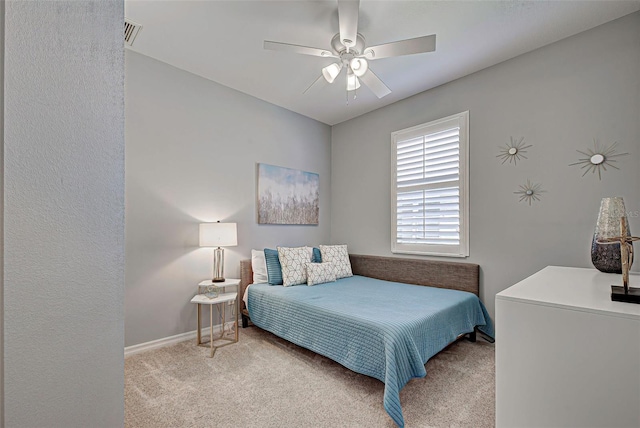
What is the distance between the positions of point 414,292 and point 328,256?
120 centimetres

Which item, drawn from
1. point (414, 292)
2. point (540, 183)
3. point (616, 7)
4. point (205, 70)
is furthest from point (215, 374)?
point (616, 7)

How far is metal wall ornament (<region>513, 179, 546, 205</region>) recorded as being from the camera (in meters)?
2.74

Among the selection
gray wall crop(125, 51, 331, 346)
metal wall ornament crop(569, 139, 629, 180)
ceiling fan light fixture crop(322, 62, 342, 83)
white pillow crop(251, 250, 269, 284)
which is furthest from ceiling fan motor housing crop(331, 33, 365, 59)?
white pillow crop(251, 250, 269, 284)

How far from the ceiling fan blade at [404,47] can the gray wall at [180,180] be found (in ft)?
6.22

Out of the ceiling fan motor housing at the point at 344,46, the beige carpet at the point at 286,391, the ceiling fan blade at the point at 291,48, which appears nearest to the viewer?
the beige carpet at the point at 286,391

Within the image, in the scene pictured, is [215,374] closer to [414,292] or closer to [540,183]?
[414,292]

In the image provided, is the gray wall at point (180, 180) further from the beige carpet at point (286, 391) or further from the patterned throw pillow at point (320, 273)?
the patterned throw pillow at point (320, 273)

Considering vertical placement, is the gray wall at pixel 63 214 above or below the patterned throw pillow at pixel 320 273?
above

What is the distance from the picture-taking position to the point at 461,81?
328 cm

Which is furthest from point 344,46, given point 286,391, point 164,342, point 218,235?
point 164,342

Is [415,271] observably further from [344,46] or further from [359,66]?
[344,46]

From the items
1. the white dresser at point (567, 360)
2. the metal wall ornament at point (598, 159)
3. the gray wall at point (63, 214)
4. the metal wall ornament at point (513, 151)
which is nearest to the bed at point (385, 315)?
the white dresser at point (567, 360)

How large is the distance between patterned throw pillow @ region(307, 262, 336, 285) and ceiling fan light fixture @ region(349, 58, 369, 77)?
205cm

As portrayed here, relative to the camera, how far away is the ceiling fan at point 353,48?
195 centimetres
